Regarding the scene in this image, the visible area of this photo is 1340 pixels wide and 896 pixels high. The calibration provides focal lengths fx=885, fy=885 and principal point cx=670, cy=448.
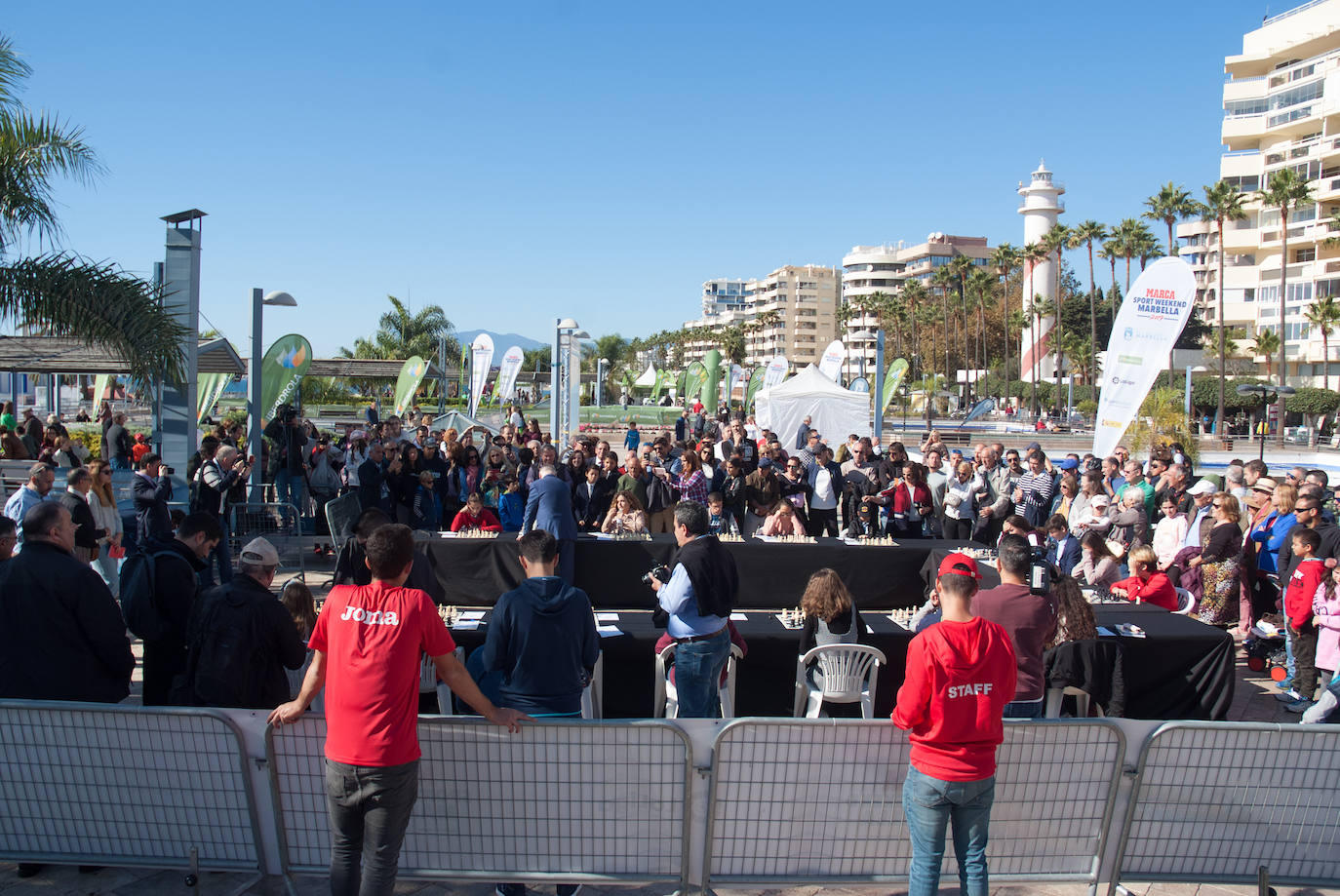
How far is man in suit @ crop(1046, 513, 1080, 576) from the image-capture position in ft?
26.7

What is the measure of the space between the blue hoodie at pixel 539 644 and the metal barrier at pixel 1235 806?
2.29 meters

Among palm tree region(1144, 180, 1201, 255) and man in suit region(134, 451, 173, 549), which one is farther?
palm tree region(1144, 180, 1201, 255)

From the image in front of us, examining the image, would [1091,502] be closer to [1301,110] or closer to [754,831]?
[754,831]

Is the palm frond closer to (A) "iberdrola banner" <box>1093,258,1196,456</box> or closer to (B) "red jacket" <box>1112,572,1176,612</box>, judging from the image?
(B) "red jacket" <box>1112,572,1176,612</box>

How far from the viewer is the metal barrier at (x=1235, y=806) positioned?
11.3ft

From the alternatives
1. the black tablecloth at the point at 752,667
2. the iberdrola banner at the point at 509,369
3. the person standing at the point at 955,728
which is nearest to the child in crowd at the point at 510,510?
the black tablecloth at the point at 752,667

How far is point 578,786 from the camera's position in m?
3.43

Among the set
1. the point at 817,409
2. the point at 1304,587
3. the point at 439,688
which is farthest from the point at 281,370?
the point at 1304,587

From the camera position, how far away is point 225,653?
3.68 meters

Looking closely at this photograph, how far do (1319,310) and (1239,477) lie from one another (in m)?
53.7

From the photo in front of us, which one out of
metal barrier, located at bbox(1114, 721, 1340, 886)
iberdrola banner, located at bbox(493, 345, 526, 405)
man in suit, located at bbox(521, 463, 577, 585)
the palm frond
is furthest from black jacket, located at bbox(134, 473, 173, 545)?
iberdrola banner, located at bbox(493, 345, 526, 405)

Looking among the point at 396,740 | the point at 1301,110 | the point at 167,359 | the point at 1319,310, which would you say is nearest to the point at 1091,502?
the point at 396,740

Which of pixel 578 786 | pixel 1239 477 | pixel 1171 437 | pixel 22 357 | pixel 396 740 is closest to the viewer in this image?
pixel 396 740

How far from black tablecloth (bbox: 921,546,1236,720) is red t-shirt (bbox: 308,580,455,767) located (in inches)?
189
